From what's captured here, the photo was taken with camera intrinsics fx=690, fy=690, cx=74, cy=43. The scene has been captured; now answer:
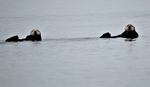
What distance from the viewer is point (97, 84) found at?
38.4 metres

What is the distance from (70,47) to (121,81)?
21635 millimetres

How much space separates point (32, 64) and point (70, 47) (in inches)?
472

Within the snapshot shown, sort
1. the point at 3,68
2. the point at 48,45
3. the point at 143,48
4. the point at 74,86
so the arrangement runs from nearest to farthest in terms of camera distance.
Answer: the point at 74,86 < the point at 3,68 < the point at 143,48 < the point at 48,45

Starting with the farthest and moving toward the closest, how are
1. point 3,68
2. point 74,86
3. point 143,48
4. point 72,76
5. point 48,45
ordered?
point 48,45 < point 143,48 < point 3,68 < point 72,76 < point 74,86

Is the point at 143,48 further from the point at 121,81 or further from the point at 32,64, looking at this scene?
the point at 121,81

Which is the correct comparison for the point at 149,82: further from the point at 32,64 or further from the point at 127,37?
the point at 127,37

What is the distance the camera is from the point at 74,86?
38031mm

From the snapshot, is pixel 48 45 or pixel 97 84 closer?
pixel 97 84

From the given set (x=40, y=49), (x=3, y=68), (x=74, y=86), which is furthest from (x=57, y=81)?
(x=40, y=49)

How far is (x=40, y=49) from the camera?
59500 millimetres

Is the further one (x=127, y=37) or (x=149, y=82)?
(x=127, y=37)

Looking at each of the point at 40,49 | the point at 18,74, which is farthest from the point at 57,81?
the point at 40,49

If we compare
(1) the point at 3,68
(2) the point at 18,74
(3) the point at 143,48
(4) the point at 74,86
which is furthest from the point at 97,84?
(3) the point at 143,48

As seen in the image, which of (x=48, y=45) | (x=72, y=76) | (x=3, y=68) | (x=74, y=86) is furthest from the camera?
(x=48, y=45)
